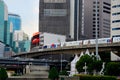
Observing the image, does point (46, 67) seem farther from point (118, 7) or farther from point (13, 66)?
point (118, 7)

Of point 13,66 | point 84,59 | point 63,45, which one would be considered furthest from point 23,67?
point 84,59

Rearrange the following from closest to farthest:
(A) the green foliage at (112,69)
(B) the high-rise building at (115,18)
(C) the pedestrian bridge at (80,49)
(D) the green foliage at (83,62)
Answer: (A) the green foliage at (112,69) → (D) the green foliage at (83,62) → (C) the pedestrian bridge at (80,49) → (B) the high-rise building at (115,18)

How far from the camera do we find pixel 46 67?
147250 mm

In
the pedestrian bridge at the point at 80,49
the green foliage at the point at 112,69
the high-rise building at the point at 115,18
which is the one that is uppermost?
the high-rise building at the point at 115,18

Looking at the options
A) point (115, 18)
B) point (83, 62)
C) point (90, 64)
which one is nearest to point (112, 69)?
point (90, 64)

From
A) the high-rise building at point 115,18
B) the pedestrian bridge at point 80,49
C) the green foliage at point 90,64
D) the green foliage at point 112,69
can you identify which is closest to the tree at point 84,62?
the green foliage at point 90,64

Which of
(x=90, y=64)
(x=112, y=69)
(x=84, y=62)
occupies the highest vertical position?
(x=84, y=62)

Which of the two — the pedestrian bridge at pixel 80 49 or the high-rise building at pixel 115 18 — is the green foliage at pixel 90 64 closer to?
the pedestrian bridge at pixel 80 49

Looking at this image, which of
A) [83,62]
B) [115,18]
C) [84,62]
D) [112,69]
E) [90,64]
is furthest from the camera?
[115,18]

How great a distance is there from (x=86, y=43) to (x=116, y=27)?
1287 centimetres

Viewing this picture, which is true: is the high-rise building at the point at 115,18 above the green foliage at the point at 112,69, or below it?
above

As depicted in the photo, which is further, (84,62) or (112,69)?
(84,62)

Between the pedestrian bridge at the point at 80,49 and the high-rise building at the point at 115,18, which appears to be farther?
the high-rise building at the point at 115,18

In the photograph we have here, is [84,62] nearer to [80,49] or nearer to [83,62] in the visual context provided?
[83,62]
